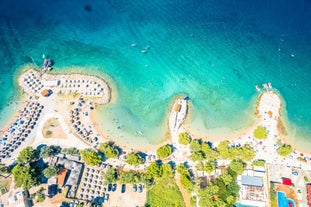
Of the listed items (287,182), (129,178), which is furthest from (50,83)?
(287,182)

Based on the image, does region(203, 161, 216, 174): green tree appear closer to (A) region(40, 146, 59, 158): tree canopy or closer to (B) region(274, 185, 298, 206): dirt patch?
(B) region(274, 185, 298, 206): dirt patch

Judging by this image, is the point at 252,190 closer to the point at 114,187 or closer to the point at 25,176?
the point at 114,187

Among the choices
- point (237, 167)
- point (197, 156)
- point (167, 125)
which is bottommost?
point (237, 167)

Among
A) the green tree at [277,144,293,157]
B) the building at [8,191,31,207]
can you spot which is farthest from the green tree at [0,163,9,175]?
the green tree at [277,144,293,157]

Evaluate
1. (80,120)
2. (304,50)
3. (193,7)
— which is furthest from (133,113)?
(304,50)

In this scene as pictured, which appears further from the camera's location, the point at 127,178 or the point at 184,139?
the point at 184,139

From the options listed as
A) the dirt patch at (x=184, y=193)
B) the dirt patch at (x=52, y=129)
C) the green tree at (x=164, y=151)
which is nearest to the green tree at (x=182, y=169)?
the dirt patch at (x=184, y=193)
